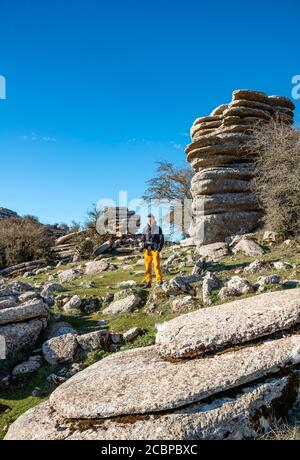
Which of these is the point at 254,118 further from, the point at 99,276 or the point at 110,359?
the point at 110,359

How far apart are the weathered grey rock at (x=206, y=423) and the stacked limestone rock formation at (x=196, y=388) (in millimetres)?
13

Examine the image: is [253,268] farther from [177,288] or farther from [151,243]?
[151,243]

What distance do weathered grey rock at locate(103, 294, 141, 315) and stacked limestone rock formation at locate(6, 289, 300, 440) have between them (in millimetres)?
5003

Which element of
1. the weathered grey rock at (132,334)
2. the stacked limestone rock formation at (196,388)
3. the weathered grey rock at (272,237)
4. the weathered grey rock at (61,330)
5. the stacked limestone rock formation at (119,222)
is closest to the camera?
the stacked limestone rock formation at (196,388)

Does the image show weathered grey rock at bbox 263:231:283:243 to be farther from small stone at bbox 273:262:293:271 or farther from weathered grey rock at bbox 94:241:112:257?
weathered grey rock at bbox 94:241:112:257

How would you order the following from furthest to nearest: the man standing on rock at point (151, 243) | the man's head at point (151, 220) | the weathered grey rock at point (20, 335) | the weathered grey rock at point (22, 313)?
the man's head at point (151, 220)
the man standing on rock at point (151, 243)
the weathered grey rock at point (22, 313)
the weathered grey rock at point (20, 335)

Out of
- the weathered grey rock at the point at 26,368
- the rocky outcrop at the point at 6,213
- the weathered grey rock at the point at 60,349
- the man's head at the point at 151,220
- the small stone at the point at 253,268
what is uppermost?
the rocky outcrop at the point at 6,213

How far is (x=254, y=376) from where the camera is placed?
589 centimetres

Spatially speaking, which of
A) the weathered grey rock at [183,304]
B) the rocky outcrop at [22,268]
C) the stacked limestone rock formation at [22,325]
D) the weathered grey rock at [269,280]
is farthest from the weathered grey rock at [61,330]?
Result: the rocky outcrop at [22,268]

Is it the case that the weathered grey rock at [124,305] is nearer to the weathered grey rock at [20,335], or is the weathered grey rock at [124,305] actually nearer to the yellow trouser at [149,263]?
the yellow trouser at [149,263]

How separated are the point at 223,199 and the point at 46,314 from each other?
1388 cm

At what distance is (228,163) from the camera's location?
24141 mm

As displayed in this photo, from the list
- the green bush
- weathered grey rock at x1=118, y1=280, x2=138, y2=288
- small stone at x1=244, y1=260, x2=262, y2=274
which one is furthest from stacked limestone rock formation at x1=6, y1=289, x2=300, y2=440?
the green bush

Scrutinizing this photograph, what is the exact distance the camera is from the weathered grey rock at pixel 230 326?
6633 millimetres
